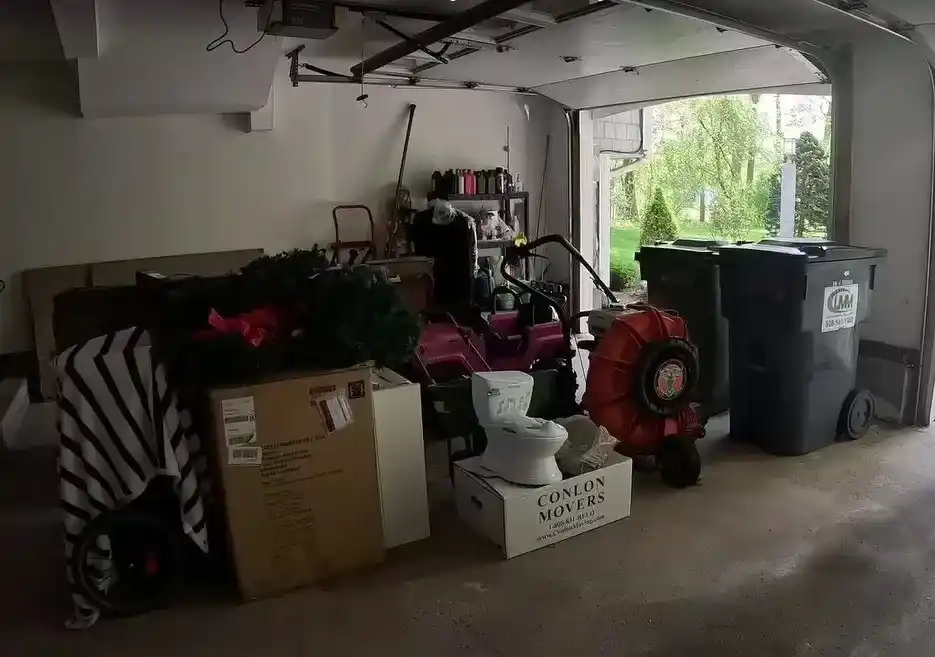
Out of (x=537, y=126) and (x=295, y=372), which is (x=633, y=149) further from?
(x=295, y=372)

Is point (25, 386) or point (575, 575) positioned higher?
point (25, 386)

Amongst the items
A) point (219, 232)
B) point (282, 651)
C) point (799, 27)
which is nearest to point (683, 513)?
point (282, 651)

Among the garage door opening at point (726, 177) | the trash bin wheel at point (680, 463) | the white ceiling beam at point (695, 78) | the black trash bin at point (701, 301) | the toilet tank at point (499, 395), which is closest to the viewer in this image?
the toilet tank at point (499, 395)

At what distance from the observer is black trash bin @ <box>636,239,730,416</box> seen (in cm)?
427

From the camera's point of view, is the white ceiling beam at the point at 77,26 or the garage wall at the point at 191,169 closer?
the white ceiling beam at the point at 77,26

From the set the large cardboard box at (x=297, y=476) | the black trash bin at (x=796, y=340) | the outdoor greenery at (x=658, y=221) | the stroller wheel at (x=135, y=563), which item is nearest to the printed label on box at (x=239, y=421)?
the large cardboard box at (x=297, y=476)

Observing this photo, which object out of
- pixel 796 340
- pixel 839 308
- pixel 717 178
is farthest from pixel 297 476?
pixel 717 178

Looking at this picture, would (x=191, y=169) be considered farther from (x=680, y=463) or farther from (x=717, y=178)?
(x=717, y=178)

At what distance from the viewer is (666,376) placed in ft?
11.6

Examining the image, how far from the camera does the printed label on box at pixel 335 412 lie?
2.57 metres

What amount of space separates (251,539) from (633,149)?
239 inches

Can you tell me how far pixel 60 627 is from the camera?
2.43m

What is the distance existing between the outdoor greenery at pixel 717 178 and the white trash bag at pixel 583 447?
6177 mm

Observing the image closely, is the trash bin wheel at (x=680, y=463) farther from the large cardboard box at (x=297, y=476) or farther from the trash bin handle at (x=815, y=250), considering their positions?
the large cardboard box at (x=297, y=476)
